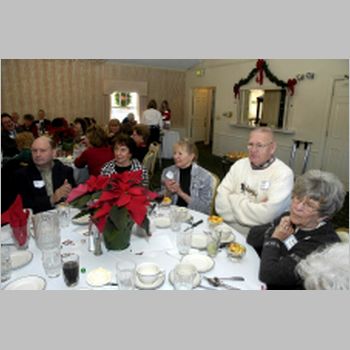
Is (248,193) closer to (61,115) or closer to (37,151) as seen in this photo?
(37,151)

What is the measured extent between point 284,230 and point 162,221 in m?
0.78

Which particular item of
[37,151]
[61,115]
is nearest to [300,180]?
[37,151]

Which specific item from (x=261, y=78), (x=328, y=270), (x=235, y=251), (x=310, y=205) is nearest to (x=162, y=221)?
(x=235, y=251)

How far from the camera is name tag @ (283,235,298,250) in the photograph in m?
1.38

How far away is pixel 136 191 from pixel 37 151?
4.48ft

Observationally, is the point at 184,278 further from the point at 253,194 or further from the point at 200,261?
the point at 253,194

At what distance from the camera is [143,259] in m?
1.41

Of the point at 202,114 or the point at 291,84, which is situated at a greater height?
the point at 291,84

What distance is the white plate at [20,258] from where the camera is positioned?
132 centimetres

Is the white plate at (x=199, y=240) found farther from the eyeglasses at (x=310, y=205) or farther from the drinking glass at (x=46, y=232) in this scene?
the drinking glass at (x=46, y=232)

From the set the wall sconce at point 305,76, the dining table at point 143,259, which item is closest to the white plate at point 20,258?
the dining table at point 143,259

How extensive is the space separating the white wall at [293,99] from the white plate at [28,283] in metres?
4.87

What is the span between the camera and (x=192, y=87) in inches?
356

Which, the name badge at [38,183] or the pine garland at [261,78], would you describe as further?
the pine garland at [261,78]
